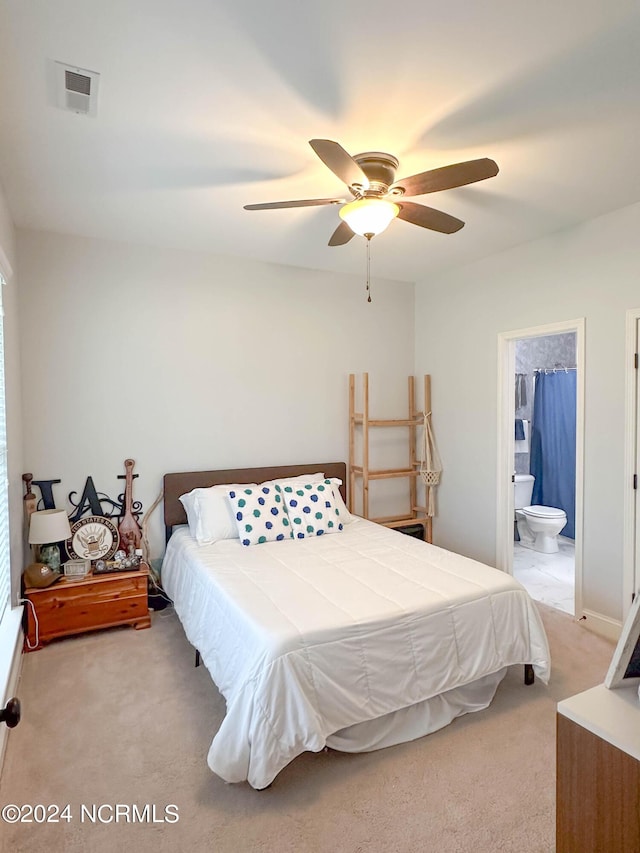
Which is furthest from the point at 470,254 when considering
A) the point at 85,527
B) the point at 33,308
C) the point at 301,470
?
the point at 85,527

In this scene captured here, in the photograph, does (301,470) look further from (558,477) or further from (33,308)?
(558,477)

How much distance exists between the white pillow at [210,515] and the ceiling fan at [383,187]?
2.03 m

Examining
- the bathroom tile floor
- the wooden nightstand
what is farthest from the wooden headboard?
the bathroom tile floor

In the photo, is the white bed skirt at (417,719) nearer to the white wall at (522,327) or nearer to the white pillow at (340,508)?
the white wall at (522,327)

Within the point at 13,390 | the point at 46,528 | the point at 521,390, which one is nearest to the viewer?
the point at 13,390

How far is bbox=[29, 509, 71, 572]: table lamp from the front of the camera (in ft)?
10.0

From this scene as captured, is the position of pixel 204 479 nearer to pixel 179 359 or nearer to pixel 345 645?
pixel 179 359

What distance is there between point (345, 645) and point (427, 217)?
6.61 ft

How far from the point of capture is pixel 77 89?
182 centimetres

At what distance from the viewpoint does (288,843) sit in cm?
166

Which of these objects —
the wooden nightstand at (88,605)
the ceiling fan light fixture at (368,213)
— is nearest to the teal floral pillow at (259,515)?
the wooden nightstand at (88,605)

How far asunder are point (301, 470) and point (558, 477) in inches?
120

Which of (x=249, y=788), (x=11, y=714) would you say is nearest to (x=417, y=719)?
→ (x=249, y=788)

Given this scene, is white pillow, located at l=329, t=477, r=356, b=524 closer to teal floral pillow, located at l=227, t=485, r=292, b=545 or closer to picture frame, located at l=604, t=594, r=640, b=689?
teal floral pillow, located at l=227, t=485, r=292, b=545
